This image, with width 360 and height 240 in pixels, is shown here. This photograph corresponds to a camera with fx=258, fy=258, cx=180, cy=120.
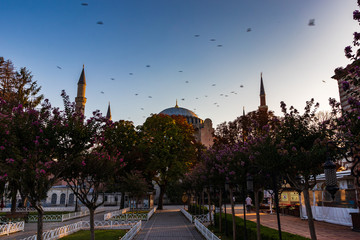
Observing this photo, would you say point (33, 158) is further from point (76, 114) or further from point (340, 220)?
point (340, 220)

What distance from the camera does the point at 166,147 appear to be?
1344 inches

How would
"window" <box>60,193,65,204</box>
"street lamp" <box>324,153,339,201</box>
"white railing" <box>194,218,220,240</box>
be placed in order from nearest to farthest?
"street lamp" <box>324,153,339,201</box> → "white railing" <box>194,218,220,240</box> → "window" <box>60,193,65,204</box>

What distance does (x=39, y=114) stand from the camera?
10.1m

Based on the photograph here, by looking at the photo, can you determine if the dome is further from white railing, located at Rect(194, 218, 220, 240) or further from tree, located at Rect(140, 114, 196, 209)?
white railing, located at Rect(194, 218, 220, 240)

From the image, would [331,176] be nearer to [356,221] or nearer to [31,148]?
[31,148]

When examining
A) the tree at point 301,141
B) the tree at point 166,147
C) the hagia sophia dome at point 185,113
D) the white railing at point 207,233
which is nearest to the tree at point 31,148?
the white railing at point 207,233

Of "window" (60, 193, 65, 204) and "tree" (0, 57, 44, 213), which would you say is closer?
"tree" (0, 57, 44, 213)

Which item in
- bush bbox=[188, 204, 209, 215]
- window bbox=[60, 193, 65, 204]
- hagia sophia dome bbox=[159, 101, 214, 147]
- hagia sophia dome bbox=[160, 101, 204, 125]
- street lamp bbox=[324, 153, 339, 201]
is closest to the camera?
street lamp bbox=[324, 153, 339, 201]

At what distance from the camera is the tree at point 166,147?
34.0 m

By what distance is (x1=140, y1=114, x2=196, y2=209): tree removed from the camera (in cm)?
3403

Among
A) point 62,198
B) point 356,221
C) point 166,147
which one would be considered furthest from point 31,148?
point 62,198

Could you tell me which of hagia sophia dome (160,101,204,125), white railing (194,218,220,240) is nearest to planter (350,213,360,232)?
white railing (194,218,220,240)

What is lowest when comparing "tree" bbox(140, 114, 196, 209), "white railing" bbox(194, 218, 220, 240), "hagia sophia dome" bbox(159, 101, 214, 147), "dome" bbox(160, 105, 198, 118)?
"white railing" bbox(194, 218, 220, 240)

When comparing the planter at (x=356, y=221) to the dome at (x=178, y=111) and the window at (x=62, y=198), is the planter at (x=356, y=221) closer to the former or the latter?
the window at (x=62, y=198)
